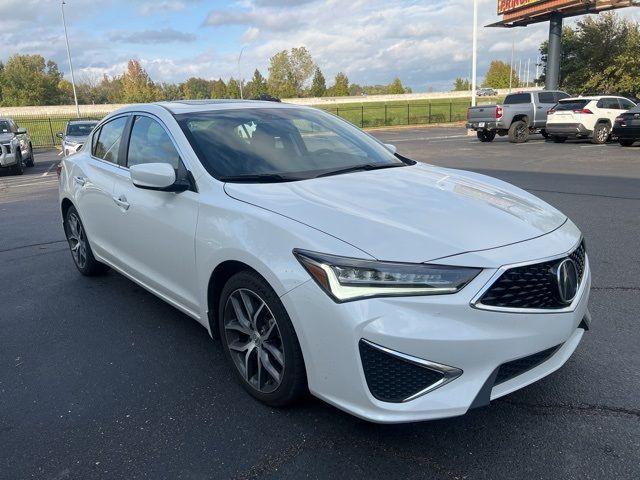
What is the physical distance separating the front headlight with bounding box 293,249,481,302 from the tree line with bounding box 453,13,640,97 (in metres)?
35.5

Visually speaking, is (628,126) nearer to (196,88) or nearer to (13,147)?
(13,147)

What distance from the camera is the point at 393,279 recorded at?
7.39 feet

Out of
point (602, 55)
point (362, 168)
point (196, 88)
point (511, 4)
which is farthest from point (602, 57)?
point (196, 88)

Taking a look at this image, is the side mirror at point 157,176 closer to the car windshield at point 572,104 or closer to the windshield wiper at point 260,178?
the windshield wiper at point 260,178

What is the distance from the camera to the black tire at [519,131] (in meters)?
20.8

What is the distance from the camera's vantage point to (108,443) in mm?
2682

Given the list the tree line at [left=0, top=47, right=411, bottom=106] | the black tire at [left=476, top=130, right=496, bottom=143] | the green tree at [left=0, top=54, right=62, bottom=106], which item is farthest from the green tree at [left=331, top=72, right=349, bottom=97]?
the black tire at [left=476, top=130, right=496, bottom=143]

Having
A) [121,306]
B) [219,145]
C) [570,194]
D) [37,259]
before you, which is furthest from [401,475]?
[570,194]

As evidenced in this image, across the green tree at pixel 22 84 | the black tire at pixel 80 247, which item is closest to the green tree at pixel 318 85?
the green tree at pixel 22 84

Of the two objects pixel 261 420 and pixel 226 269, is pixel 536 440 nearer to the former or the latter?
pixel 261 420

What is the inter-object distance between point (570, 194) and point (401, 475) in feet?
26.6

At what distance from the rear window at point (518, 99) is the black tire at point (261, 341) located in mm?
20702

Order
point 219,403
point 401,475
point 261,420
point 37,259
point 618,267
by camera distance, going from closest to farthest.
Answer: point 401,475, point 261,420, point 219,403, point 618,267, point 37,259

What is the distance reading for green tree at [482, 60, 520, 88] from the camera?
378ft
